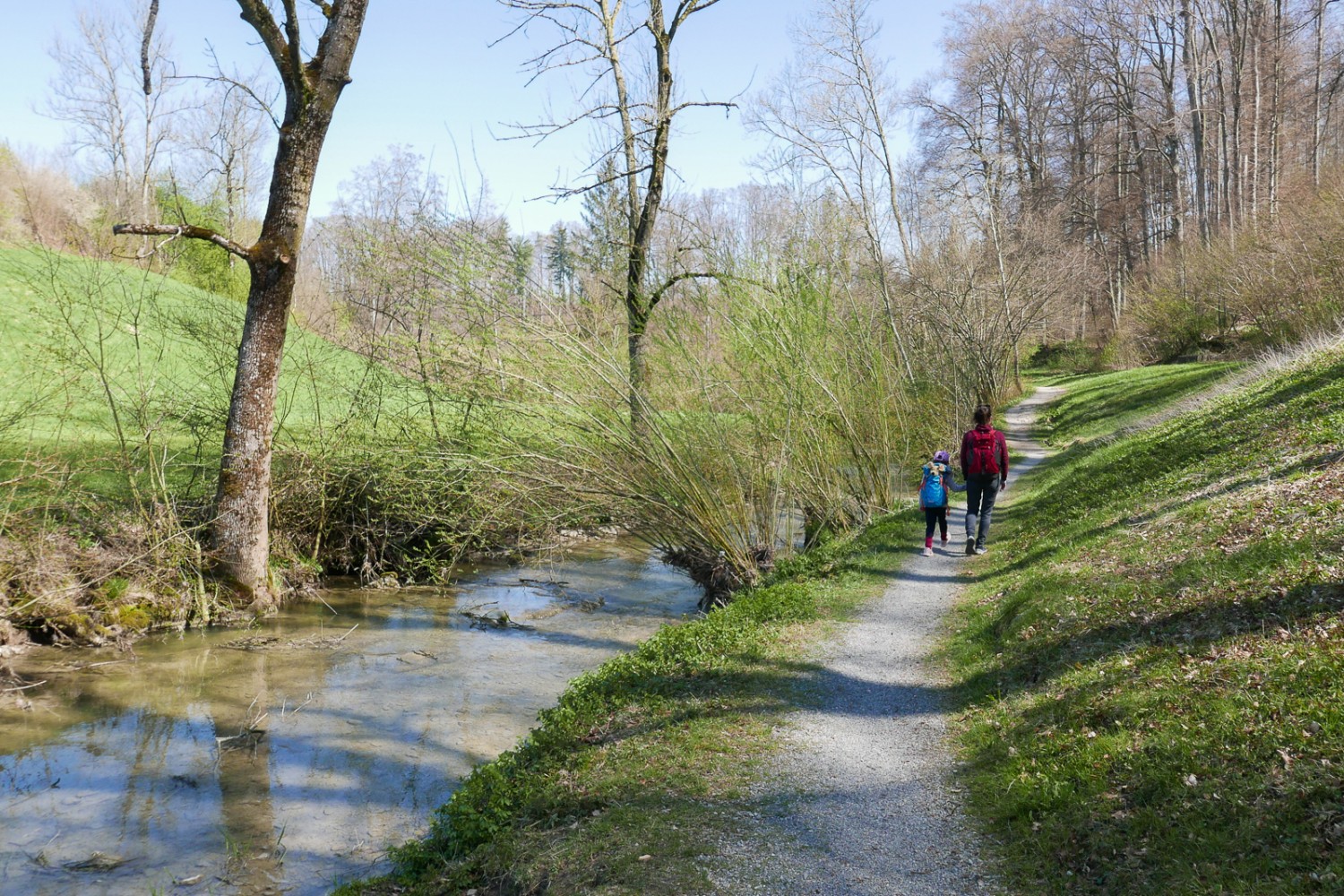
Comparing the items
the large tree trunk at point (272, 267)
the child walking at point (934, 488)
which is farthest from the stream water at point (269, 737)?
the child walking at point (934, 488)

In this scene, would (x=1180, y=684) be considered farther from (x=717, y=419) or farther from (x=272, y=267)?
(x=272, y=267)

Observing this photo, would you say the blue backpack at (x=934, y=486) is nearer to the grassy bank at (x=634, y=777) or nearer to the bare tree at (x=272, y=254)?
the grassy bank at (x=634, y=777)

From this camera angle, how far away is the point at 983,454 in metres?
11.9

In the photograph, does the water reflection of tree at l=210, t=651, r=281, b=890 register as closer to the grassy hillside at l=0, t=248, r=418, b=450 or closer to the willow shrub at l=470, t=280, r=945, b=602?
the willow shrub at l=470, t=280, r=945, b=602

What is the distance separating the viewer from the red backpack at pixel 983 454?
11875mm

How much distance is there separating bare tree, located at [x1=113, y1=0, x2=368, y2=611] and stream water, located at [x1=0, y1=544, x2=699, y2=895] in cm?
149

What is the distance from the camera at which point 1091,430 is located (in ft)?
70.4

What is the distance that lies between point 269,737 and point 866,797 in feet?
18.4

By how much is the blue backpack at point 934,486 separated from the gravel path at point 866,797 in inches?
145

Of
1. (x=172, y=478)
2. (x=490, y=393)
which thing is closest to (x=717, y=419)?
(x=490, y=393)

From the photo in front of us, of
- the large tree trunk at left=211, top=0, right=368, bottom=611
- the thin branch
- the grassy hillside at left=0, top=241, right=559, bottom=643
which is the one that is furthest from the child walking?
the thin branch

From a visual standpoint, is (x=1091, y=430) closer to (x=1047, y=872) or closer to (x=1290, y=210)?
(x=1290, y=210)

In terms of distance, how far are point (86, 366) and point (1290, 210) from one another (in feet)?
94.7

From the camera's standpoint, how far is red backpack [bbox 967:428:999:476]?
11875 millimetres
